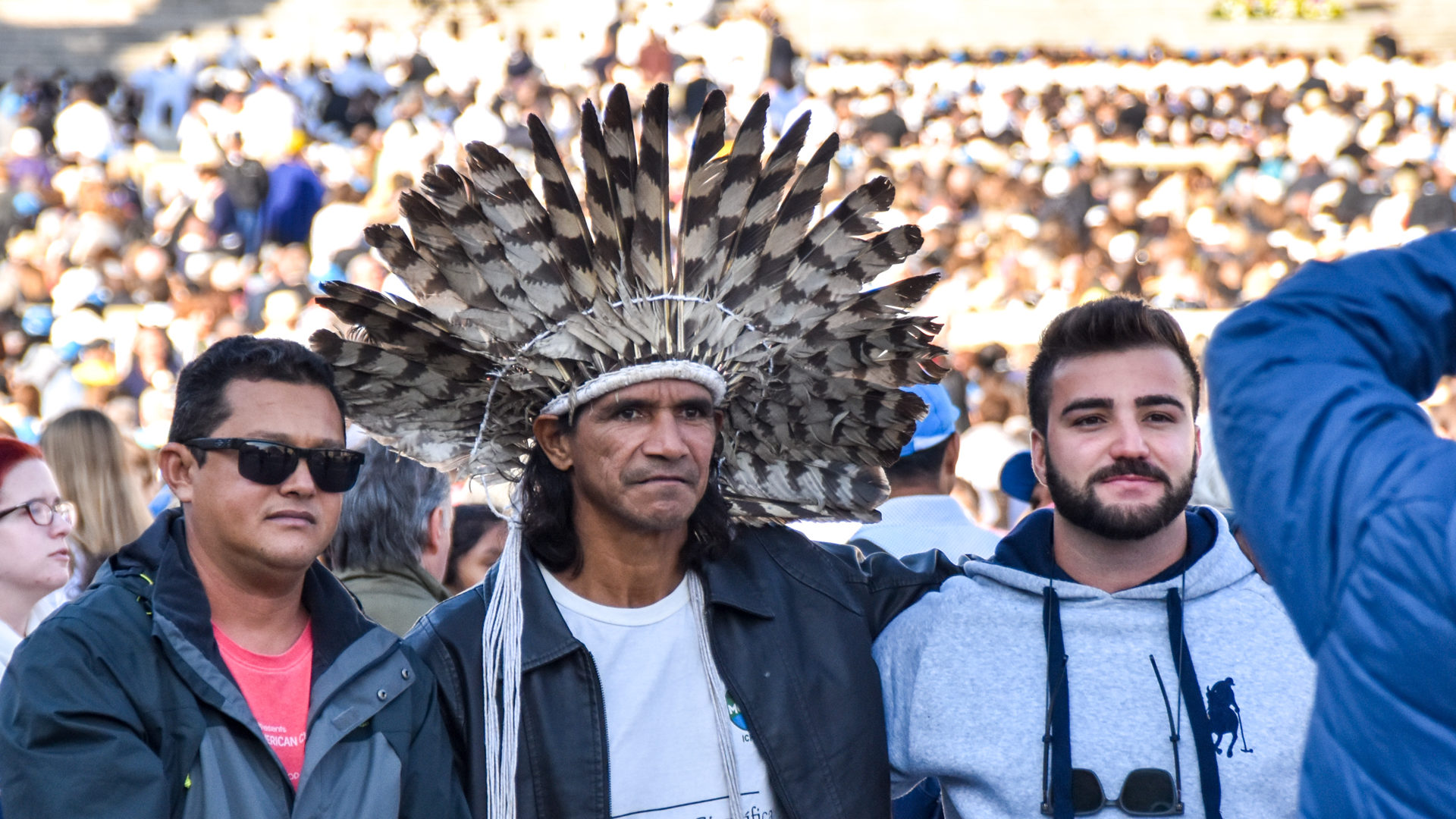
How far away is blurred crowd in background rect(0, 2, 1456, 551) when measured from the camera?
1131 cm

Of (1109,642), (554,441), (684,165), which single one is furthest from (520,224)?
(684,165)

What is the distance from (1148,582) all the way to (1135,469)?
0.22m

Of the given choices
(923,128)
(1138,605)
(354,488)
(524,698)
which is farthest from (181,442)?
(923,128)

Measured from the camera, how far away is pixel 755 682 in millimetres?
2832

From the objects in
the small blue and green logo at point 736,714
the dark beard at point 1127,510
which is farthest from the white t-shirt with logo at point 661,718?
the dark beard at point 1127,510

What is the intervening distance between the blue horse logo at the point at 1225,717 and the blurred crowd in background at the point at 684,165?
345 centimetres

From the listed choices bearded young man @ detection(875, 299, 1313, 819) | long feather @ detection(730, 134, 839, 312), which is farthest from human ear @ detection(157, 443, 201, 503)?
bearded young man @ detection(875, 299, 1313, 819)

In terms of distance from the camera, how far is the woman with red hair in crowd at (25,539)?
336cm

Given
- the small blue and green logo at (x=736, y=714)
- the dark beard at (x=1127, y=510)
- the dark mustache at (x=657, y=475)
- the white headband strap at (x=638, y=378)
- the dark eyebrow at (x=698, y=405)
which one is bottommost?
the small blue and green logo at (x=736, y=714)

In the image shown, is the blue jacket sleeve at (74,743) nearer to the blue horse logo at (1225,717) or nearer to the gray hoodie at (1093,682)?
the gray hoodie at (1093,682)

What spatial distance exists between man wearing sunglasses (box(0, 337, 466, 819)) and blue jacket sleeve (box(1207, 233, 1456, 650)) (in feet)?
4.90

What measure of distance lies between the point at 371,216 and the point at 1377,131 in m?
12.3

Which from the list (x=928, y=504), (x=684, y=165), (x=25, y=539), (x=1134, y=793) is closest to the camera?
(x=1134, y=793)

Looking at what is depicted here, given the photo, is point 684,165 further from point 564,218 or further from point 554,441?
point 564,218
